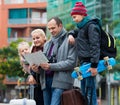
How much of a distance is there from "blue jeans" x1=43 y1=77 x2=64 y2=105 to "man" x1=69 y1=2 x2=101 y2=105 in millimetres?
272

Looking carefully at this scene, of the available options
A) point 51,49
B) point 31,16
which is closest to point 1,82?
point 31,16

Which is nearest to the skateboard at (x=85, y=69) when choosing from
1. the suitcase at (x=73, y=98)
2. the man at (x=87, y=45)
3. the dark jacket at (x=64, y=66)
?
the man at (x=87, y=45)

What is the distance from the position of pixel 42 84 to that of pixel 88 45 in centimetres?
76

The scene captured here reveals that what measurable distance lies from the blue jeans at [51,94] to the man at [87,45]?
272mm

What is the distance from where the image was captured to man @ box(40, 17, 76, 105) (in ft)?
17.9

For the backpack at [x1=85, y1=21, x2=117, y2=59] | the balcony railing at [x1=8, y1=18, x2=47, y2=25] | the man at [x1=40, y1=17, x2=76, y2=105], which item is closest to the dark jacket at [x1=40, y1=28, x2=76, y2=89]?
the man at [x1=40, y1=17, x2=76, y2=105]

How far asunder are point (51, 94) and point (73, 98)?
21.2 inches

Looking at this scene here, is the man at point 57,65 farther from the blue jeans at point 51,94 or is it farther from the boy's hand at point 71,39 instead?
the boy's hand at point 71,39

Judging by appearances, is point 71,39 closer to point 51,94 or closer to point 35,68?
point 35,68

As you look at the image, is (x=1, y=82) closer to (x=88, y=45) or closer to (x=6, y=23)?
(x=6, y=23)

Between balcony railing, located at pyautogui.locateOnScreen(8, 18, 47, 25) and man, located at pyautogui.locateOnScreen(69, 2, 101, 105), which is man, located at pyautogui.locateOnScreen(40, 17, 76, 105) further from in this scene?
balcony railing, located at pyautogui.locateOnScreen(8, 18, 47, 25)

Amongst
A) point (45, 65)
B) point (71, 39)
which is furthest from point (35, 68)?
point (71, 39)

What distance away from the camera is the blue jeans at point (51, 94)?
543 cm

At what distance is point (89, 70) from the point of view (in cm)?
511
